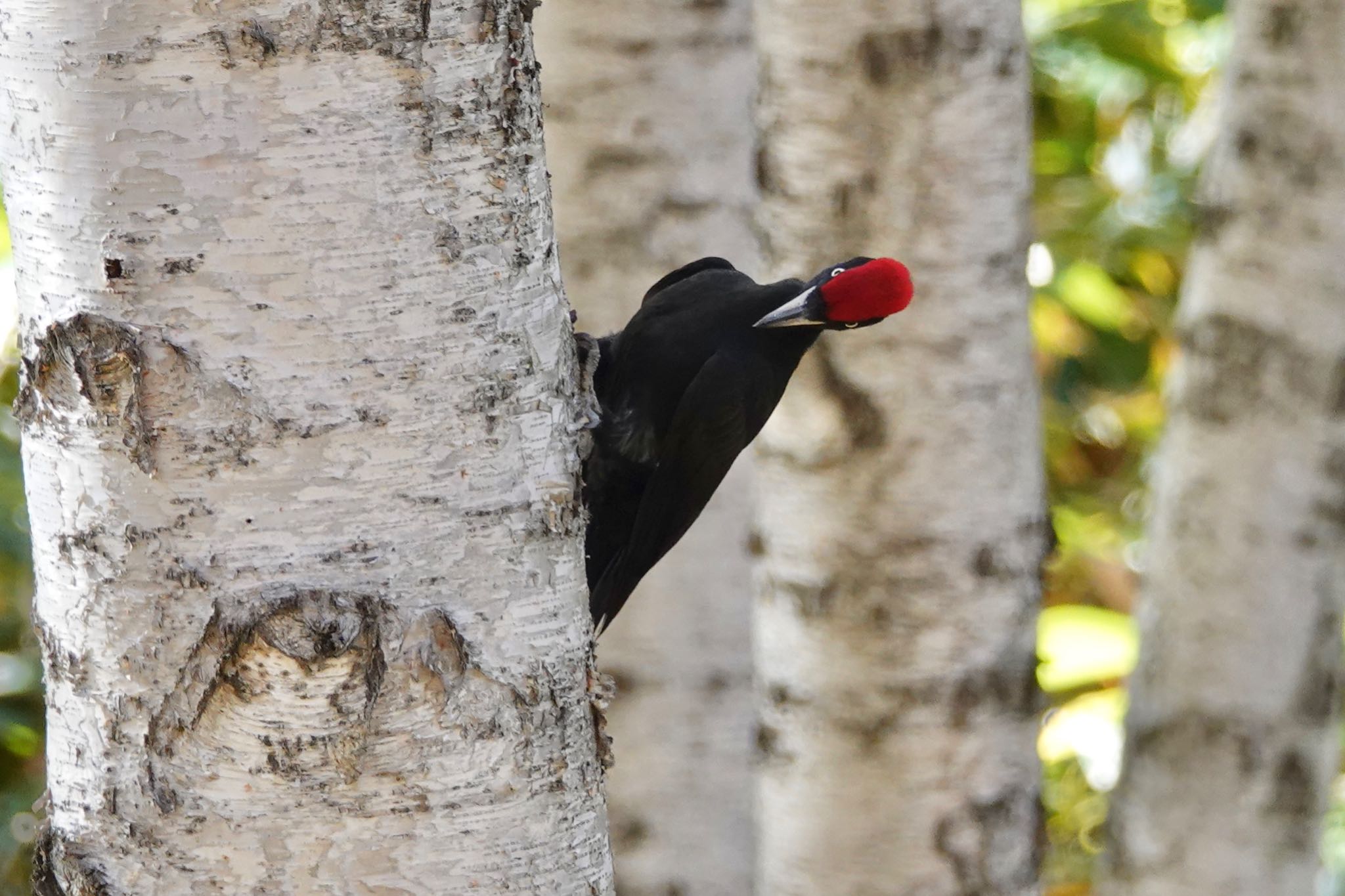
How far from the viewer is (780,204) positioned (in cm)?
155

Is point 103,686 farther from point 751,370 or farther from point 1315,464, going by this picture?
point 1315,464

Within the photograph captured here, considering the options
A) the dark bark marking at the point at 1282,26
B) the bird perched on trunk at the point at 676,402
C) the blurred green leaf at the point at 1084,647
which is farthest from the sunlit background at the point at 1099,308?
the bird perched on trunk at the point at 676,402

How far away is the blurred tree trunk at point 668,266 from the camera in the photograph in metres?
1.69

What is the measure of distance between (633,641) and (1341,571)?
1.02 m

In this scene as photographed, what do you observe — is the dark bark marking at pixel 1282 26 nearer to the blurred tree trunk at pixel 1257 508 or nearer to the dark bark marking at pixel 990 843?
the blurred tree trunk at pixel 1257 508

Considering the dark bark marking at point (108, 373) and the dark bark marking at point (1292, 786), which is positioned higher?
the dark bark marking at point (108, 373)

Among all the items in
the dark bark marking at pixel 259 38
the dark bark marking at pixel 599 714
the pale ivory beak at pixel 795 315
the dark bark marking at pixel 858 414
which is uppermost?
the dark bark marking at pixel 259 38

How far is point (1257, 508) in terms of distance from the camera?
1891mm

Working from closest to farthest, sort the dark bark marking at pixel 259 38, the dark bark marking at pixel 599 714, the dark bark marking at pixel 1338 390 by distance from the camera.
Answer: the dark bark marking at pixel 259 38
the dark bark marking at pixel 599 714
the dark bark marking at pixel 1338 390

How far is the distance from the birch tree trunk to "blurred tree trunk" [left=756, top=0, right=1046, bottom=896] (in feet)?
2.82

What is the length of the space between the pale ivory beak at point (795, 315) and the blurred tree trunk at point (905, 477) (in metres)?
0.25

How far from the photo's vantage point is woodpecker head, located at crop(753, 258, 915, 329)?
3.80ft

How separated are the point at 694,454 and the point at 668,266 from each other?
18.6 inches

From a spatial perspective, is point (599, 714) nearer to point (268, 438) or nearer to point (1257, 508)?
point (268, 438)
